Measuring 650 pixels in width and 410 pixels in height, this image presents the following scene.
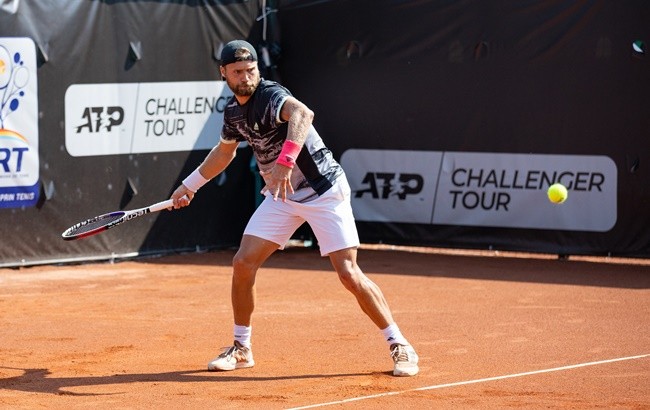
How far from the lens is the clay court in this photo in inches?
230

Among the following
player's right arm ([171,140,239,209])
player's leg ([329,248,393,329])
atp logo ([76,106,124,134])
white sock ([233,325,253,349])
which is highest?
player's right arm ([171,140,239,209])

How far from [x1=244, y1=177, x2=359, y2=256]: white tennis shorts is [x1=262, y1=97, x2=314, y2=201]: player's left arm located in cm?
30

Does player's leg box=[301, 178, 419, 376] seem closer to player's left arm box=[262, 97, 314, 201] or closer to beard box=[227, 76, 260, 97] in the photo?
player's left arm box=[262, 97, 314, 201]

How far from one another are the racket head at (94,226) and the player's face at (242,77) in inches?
46.4

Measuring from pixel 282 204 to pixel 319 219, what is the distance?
0.24 meters

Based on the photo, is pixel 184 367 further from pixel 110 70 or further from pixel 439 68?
pixel 439 68

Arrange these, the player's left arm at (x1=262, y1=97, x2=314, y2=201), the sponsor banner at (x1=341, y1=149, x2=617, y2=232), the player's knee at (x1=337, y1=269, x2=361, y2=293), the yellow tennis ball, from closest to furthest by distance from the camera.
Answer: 1. the player's left arm at (x1=262, y1=97, x2=314, y2=201)
2. the player's knee at (x1=337, y1=269, x2=361, y2=293)
3. the yellow tennis ball
4. the sponsor banner at (x1=341, y1=149, x2=617, y2=232)

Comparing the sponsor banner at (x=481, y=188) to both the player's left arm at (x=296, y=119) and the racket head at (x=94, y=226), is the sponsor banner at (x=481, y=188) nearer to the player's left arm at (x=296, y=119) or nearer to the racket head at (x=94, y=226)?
the racket head at (x=94, y=226)

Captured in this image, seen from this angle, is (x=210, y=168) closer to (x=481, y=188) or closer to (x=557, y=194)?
(x=557, y=194)

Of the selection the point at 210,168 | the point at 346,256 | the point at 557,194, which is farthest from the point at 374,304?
the point at 557,194

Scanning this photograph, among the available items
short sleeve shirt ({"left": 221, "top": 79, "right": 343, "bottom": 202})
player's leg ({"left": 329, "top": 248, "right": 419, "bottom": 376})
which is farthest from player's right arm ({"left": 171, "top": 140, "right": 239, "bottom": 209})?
player's leg ({"left": 329, "top": 248, "right": 419, "bottom": 376})

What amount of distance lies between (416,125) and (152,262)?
9.85ft

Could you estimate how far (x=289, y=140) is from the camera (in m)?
5.82

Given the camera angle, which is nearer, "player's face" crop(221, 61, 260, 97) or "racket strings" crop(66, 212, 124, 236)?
"player's face" crop(221, 61, 260, 97)
